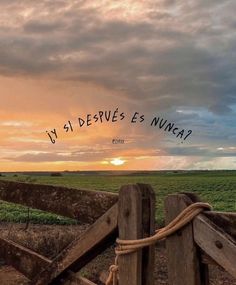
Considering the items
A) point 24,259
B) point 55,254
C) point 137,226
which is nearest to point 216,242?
point 137,226

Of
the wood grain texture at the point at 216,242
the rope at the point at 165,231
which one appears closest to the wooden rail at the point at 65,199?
the rope at the point at 165,231

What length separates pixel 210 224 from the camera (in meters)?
2.76

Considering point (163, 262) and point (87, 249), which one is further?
point (163, 262)

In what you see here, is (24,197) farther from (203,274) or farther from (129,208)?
(203,274)

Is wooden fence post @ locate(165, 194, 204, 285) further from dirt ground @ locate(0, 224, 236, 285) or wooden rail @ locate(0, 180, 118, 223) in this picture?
dirt ground @ locate(0, 224, 236, 285)

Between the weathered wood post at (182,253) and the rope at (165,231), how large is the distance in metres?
0.05

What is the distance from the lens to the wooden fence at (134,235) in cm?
274

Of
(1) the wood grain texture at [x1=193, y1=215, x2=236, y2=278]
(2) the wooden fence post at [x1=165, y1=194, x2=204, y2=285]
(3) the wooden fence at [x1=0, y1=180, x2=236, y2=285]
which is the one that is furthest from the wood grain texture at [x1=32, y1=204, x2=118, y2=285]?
(1) the wood grain texture at [x1=193, y1=215, x2=236, y2=278]

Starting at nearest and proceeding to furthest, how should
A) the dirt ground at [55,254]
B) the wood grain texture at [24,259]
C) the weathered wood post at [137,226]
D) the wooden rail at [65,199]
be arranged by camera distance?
the weathered wood post at [137,226] < the wooden rail at [65,199] < the wood grain texture at [24,259] < the dirt ground at [55,254]

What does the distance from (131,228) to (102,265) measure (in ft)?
26.3

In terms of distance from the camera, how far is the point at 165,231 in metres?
2.93

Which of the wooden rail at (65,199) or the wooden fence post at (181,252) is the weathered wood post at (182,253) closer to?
the wooden fence post at (181,252)

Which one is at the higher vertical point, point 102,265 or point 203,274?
point 203,274

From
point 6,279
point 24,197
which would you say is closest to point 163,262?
point 6,279
